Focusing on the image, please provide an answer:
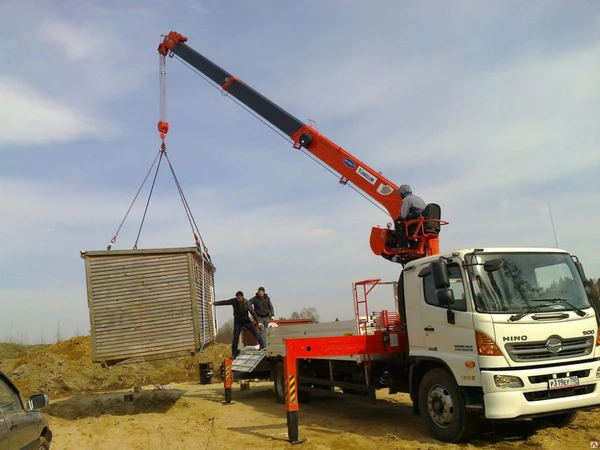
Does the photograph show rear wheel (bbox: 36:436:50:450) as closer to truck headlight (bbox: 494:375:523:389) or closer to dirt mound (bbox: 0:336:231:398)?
truck headlight (bbox: 494:375:523:389)

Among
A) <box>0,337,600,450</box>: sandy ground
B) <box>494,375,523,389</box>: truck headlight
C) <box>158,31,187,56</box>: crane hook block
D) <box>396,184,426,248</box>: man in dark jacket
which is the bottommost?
<box>0,337,600,450</box>: sandy ground

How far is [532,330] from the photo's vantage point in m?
6.27

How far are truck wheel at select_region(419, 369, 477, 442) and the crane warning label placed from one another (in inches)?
182

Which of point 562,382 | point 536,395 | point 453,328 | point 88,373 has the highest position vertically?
point 453,328

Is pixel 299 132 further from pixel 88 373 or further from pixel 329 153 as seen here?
pixel 88 373

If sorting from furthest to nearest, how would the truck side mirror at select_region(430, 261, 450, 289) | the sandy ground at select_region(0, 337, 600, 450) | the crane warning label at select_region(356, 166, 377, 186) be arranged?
1. the crane warning label at select_region(356, 166, 377, 186)
2. the sandy ground at select_region(0, 337, 600, 450)
3. the truck side mirror at select_region(430, 261, 450, 289)

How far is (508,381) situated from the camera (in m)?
6.12

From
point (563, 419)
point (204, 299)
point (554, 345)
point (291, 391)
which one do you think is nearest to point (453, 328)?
point (554, 345)

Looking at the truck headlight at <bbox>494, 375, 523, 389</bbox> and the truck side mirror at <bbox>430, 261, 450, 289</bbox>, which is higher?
the truck side mirror at <bbox>430, 261, 450, 289</bbox>

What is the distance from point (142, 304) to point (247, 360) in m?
3.50

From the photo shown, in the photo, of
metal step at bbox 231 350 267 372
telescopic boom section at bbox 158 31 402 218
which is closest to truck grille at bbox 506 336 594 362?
telescopic boom section at bbox 158 31 402 218

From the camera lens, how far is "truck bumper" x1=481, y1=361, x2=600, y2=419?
604cm

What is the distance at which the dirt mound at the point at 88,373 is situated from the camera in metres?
16.1

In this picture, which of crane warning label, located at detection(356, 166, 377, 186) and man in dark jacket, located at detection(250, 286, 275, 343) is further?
man in dark jacket, located at detection(250, 286, 275, 343)
